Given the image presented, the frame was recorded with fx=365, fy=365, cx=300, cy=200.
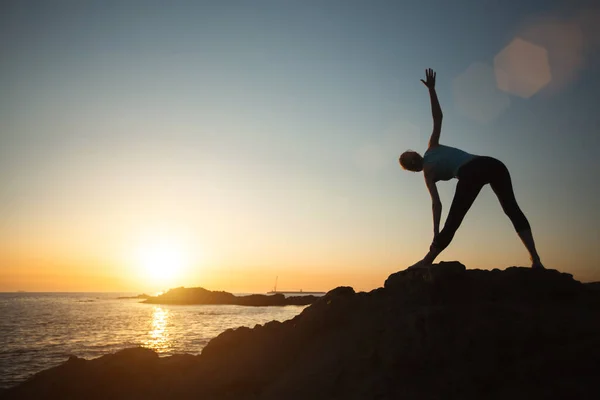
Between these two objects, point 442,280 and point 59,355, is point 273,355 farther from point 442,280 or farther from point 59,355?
point 59,355

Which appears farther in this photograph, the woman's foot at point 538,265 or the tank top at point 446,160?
the tank top at point 446,160

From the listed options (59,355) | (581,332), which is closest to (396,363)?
(581,332)

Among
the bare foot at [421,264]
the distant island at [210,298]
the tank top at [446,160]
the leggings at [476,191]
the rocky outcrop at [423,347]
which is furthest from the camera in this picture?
the distant island at [210,298]

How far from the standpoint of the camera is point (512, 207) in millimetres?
5875

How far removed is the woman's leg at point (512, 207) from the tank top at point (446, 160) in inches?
20.1

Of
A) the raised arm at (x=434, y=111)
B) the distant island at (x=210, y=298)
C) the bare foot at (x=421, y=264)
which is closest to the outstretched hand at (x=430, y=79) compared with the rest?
the raised arm at (x=434, y=111)

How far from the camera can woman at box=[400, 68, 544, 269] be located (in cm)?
581

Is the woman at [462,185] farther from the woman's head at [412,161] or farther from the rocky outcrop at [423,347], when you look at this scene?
the rocky outcrop at [423,347]

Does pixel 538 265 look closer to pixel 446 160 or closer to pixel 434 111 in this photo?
pixel 446 160

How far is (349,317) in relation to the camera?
6.27 metres

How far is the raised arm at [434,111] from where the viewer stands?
249 inches

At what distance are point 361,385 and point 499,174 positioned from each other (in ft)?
12.7

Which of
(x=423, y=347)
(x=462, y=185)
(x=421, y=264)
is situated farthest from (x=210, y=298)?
(x=423, y=347)

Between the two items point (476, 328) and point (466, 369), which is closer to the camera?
point (466, 369)
